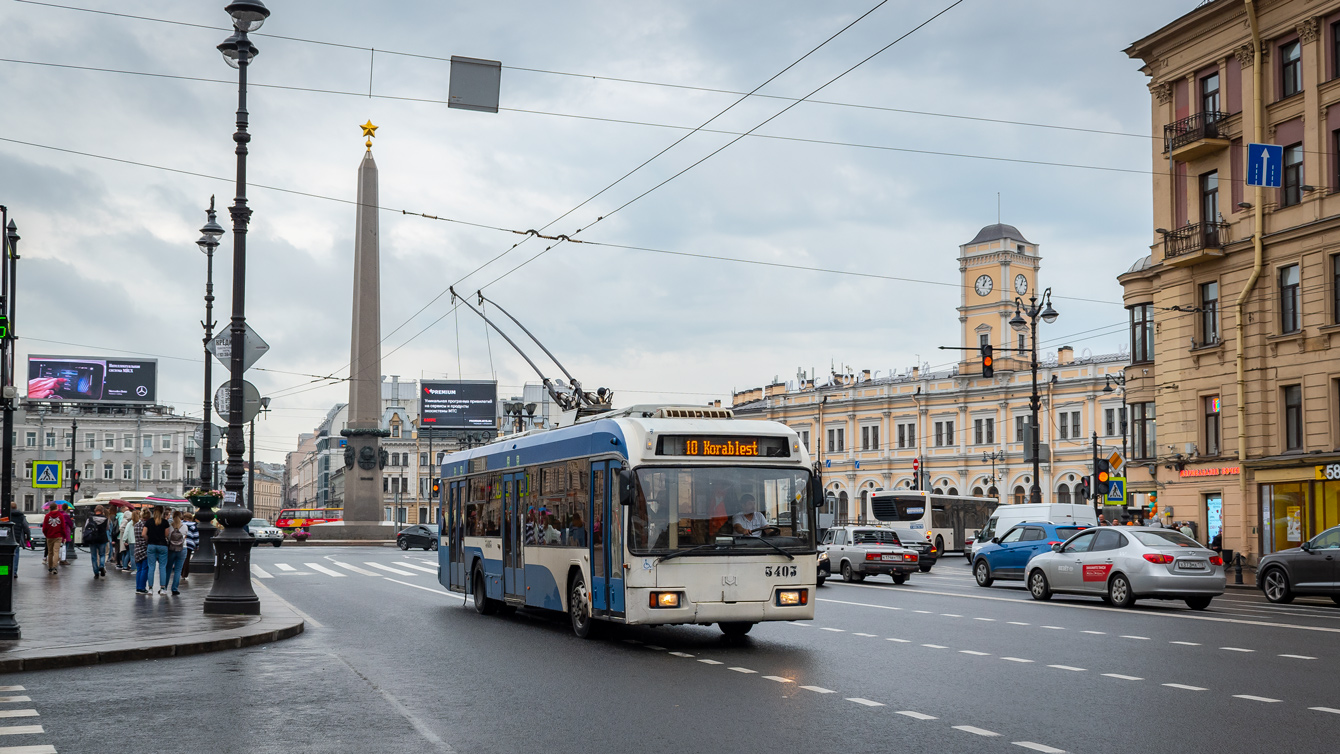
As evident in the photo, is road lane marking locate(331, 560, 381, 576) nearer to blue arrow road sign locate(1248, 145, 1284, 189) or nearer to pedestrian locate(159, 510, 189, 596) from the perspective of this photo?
pedestrian locate(159, 510, 189, 596)

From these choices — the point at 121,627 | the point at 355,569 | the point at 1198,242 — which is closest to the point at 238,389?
the point at 121,627

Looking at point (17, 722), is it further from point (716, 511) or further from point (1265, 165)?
point (1265, 165)

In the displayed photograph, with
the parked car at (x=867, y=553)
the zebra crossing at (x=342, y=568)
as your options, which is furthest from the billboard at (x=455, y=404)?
the parked car at (x=867, y=553)

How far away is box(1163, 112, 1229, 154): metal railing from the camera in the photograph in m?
35.7

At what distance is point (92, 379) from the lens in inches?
4237

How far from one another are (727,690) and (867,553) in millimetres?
20803

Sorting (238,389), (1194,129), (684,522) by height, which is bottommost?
(684,522)

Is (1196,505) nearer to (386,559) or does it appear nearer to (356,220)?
(386,559)

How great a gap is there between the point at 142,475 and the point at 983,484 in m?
84.1

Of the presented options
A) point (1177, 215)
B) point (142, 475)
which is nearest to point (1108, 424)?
point (1177, 215)

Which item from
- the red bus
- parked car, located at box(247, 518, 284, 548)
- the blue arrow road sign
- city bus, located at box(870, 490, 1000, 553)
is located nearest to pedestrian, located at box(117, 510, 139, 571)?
the blue arrow road sign

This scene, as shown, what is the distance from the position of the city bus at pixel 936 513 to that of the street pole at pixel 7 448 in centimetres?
3473

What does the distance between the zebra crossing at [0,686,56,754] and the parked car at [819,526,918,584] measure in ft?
73.2

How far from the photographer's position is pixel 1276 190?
3397 centimetres
